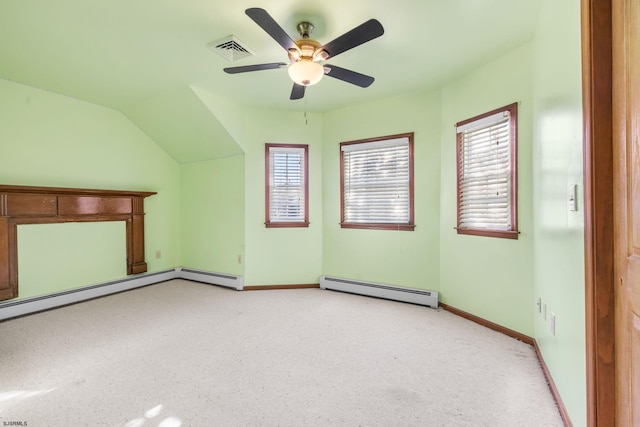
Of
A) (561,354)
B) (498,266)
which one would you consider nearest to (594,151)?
(561,354)

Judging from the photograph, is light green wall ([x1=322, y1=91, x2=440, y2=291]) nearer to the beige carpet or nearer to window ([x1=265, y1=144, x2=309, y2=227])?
window ([x1=265, y1=144, x2=309, y2=227])

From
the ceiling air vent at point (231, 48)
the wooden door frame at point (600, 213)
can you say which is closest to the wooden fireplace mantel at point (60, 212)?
the ceiling air vent at point (231, 48)

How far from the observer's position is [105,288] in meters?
3.68

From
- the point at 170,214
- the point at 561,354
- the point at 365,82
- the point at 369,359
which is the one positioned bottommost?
the point at 369,359

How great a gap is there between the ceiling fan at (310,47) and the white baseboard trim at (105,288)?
9.37 feet

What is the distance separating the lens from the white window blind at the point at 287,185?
3.97m

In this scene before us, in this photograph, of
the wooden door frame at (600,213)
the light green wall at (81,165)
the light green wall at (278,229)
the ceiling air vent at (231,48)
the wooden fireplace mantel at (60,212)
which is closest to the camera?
the wooden door frame at (600,213)

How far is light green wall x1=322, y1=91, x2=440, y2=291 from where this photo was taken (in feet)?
10.6

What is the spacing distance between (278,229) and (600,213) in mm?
3330

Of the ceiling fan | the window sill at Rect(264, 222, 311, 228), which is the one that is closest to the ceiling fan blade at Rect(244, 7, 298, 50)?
the ceiling fan

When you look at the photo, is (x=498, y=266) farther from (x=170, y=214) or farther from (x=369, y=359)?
(x=170, y=214)

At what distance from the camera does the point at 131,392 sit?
67.4 inches

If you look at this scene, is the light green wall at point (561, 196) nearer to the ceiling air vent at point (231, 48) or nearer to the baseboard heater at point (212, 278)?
the ceiling air vent at point (231, 48)

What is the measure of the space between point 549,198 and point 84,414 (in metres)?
3.02
